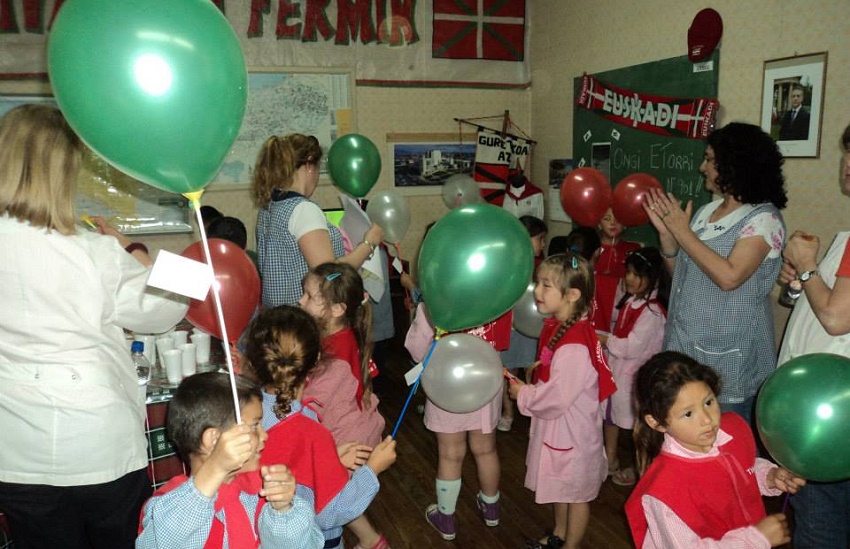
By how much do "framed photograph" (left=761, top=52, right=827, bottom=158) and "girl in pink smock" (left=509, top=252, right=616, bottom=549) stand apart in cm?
153

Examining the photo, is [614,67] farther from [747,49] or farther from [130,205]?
[130,205]

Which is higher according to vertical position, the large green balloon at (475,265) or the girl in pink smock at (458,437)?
the large green balloon at (475,265)

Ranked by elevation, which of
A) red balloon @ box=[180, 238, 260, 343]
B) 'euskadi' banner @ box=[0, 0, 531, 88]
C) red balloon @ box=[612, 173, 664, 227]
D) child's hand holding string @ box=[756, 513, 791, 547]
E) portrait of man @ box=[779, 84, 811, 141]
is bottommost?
child's hand holding string @ box=[756, 513, 791, 547]

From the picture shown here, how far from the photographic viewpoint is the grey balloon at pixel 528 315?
2.32 metres

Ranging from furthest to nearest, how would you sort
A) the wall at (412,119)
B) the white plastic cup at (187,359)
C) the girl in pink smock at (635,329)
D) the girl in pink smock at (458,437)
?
1. the wall at (412,119)
2. the girl in pink smock at (635,329)
3. the girl in pink smock at (458,437)
4. the white plastic cup at (187,359)

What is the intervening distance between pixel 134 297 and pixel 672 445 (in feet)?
3.98

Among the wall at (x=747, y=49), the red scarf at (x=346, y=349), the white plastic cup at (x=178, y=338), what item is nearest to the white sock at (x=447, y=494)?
the red scarf at (x=346, y=349)

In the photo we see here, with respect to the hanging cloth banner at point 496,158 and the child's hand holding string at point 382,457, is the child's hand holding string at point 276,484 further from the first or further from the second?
the hanging cloth banner at point 496,158

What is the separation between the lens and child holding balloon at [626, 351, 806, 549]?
1208mm

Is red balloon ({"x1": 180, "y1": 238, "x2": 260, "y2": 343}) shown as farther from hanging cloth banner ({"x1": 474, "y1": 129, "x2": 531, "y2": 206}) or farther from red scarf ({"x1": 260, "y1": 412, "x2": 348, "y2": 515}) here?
hanging cloth banner ({"x1": 474, "y1": 129, "x2": 531, "y2": 206})

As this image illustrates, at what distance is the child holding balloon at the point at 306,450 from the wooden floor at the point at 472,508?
1.02 metres

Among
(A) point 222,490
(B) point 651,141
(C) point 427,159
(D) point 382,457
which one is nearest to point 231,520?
(A) point 222,490

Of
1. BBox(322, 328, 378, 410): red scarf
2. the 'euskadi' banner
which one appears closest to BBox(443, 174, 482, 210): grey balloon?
the 'euskadi' banner

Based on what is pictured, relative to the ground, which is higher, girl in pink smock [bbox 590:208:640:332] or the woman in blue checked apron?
the woman in blue checked apron
